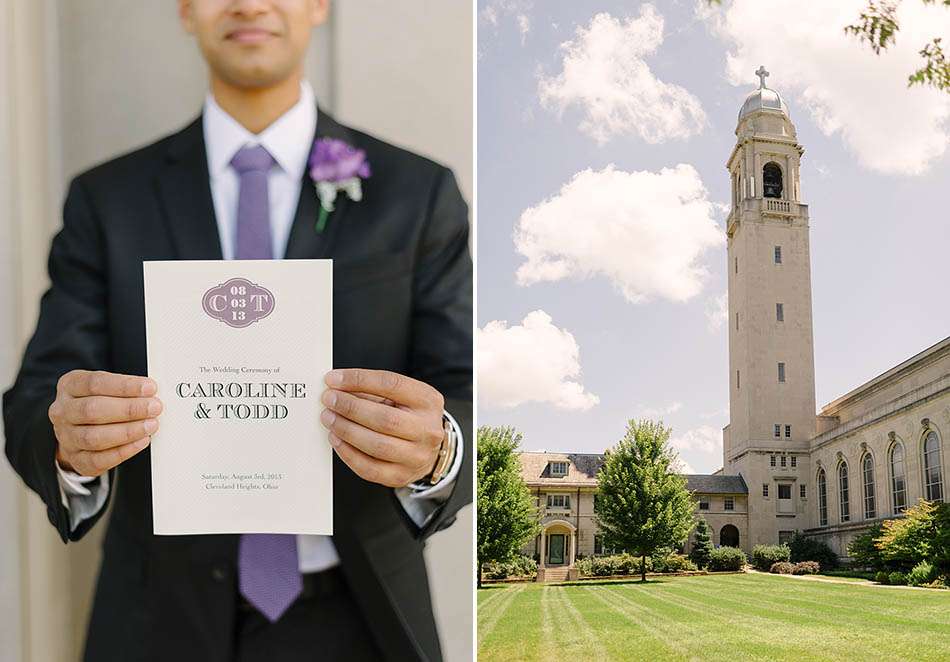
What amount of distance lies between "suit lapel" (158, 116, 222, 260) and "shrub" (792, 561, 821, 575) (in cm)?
251

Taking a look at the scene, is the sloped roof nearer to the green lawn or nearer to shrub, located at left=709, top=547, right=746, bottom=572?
shrub, located at left=709, top=547, right=746, bottom=572

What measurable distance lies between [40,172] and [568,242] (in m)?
2.05

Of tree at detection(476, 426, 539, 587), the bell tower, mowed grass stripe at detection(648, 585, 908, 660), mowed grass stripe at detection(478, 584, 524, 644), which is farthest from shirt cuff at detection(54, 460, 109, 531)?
mowed grass stripe at detection(648, 585, 908, 660)

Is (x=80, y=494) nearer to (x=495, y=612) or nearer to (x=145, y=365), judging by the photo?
(x=145, y=365)

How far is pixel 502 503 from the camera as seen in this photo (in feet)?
10.9

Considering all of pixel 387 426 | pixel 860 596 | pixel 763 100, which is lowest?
pixel 860 596

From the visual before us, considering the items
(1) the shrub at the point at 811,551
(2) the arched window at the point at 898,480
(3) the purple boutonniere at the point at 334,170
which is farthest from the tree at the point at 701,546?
(3) the purple boutonniere at the point at 334,170

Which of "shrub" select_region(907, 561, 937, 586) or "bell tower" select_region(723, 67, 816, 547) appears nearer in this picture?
"shrub" select_region(907, 561, 937, 586)

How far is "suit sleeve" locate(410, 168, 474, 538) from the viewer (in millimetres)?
1736

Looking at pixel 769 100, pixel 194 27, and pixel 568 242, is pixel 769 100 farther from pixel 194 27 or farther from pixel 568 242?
pixel 194 27

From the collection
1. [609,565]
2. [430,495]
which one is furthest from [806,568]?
[430,495]

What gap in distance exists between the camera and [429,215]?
1.80 m

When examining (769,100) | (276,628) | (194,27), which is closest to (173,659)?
(276,628)

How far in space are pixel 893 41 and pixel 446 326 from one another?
212 cm
